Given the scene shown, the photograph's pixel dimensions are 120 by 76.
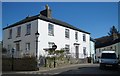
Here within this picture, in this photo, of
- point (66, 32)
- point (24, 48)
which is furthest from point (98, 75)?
point (66, 32)

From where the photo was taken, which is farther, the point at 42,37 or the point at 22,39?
the point at 22,39

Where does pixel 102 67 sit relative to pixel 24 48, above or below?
below

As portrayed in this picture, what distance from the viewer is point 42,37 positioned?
30.4 m

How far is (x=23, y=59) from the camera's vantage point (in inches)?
971

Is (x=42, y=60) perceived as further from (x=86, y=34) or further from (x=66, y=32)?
(x=86, y=34)

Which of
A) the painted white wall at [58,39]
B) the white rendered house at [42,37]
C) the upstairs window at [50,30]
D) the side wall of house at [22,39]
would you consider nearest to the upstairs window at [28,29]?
the white rendered house at [42,37]

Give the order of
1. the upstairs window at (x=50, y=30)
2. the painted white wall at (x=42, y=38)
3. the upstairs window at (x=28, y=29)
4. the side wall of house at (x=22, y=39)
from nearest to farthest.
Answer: the painted white wall at (x=42, y=38), the side wall of house at (x=22, y=39), the upstairs window at (x=28, y=29), the upstairs window at (x=50, y=30)

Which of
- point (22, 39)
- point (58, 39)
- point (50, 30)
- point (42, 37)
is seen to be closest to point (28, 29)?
point (22, 39)

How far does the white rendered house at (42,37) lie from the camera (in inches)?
1190

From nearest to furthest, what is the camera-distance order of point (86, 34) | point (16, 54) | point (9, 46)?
point (16, 54), point (9, 46), point (86, 34)

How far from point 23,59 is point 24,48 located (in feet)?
24.1

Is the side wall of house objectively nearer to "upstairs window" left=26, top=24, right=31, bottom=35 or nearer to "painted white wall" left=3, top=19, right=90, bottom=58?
"painted white wall" left=3, top=19, right=90, bottom=58

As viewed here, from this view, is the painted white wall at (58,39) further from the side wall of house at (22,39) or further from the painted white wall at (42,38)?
the side wall of house at (22,39)

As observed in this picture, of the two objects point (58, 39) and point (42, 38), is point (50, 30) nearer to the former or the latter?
point (58, 39)
